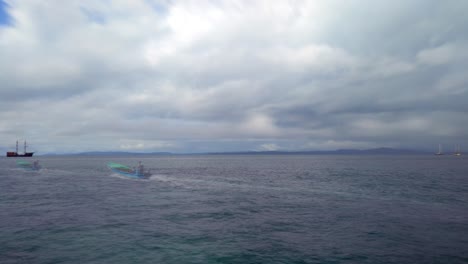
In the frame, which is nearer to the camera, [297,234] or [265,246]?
[265,246]

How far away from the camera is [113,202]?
38.8 metres

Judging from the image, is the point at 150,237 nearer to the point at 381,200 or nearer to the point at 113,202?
the point at 113,202

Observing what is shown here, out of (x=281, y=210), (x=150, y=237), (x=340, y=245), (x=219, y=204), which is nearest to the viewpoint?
(x=340, y=245)

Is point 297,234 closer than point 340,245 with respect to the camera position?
No

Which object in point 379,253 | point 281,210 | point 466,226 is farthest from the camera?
Result: point 281,210

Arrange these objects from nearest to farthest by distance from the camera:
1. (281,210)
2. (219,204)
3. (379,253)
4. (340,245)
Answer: (379,253)
(340,245)
(281,210)
(219,204)

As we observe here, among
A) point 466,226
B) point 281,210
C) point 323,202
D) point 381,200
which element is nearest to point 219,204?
point 281,210

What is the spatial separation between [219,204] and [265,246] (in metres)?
17.6

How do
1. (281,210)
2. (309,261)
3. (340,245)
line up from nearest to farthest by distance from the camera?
(309,261) < (340,245) < (281,210)

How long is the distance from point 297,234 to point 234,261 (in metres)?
7.98

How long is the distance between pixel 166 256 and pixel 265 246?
730 centimetres

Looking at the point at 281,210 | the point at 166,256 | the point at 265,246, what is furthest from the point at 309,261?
the point at 281,210

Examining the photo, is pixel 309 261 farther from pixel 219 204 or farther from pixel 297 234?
pixel 219 204

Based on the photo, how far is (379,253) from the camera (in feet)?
65.0
